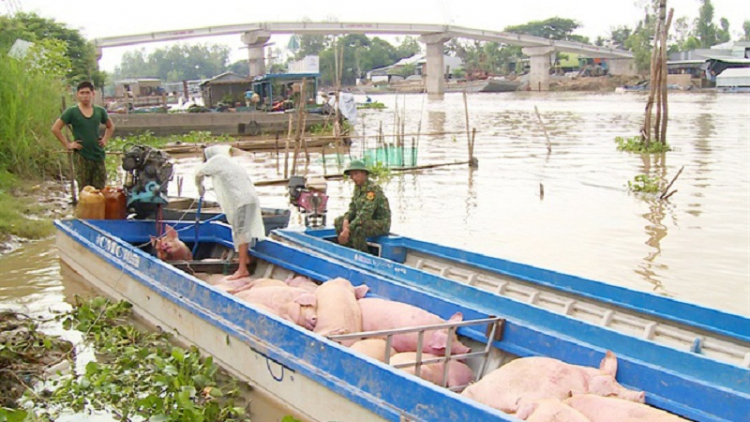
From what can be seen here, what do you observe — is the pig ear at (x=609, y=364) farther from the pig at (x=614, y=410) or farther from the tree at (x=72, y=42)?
the tree at (x=72, y=42)

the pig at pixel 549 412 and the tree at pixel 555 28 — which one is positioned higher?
the tree at pixel 555 28

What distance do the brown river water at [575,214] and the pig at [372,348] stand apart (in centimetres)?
318

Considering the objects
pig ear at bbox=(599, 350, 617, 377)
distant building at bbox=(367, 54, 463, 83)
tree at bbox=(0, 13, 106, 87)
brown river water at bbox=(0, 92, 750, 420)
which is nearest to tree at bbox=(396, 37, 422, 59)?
distant building at bbox=(367, 54, 463, 83)

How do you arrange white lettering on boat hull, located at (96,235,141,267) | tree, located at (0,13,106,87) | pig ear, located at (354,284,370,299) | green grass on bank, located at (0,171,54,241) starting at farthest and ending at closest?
1. tree, located at (0,13,106,87)
2. green grass on bank, located at (0,171,54,241)
3. white lettering on boat hull, located at (96,235,141,267)
4. pig ear, located at (354,284,370,299)

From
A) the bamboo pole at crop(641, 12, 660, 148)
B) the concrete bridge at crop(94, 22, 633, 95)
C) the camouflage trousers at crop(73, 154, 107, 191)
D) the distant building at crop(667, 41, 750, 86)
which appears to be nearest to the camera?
the camouflage trousers at crop(73, 154, 107, 191)

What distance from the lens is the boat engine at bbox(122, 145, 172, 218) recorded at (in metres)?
7.71

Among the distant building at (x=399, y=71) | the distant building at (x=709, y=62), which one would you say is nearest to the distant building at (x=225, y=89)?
the distant building at (x=709, y=62)

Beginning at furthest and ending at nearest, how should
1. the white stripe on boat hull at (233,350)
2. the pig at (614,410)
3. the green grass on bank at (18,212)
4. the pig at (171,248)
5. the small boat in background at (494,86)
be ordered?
1. the small boat in background at (494,86)
2. the green grass on bank at (18,212)
3. the pig at (171,248)
4. the white stripe on boat hull at (233,350)
5. the pig at (614,410)

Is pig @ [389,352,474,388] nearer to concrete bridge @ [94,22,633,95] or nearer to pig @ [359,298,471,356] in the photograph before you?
pig @ [359,298,471,356]

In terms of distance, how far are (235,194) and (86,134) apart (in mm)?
2936

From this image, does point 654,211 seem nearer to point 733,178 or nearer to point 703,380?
point 733,178

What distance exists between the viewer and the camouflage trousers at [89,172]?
28.2ft

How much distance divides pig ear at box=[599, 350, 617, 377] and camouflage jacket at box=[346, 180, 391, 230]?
3323 mm

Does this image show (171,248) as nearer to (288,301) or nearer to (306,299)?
(288,301)
